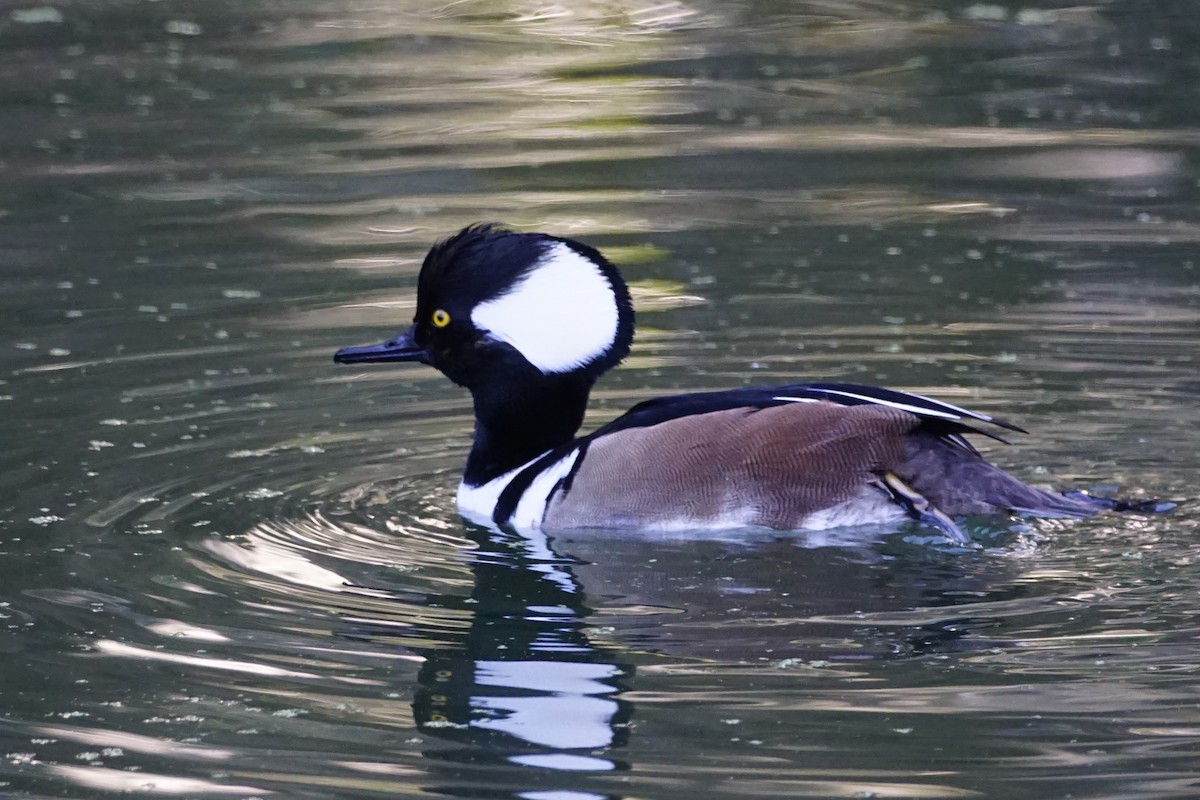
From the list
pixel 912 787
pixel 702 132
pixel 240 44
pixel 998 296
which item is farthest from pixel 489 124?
pixel 912 787

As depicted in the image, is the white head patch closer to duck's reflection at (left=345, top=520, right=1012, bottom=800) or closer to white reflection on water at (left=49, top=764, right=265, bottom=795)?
duck's reflection at (left=345, top=520, right=1012, bottom=800)

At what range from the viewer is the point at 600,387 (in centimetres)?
891

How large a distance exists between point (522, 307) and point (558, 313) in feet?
0.46

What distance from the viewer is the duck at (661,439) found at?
22.5ft

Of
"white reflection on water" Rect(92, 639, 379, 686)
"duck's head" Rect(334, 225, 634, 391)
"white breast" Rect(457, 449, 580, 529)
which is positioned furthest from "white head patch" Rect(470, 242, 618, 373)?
"white reflection on water" Rect(92, 639, 379, 686)

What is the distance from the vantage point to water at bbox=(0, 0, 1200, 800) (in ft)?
17.2

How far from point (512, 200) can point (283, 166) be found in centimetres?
193

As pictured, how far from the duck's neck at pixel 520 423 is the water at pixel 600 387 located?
34cm

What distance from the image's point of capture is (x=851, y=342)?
9.34 m

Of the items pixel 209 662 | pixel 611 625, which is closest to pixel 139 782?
pixel 209 662

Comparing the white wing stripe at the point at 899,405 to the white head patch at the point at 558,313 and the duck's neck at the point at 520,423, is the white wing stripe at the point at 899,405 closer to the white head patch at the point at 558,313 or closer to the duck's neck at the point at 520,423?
the white head patch at the point at 558,313

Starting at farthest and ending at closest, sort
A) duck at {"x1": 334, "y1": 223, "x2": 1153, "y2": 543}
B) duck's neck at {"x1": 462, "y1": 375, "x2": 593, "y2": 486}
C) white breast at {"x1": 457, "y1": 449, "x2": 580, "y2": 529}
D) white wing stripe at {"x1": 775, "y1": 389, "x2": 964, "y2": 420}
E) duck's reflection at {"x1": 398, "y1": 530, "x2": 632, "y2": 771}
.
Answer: duck's neck at {"x1": 462, "y1": 375, "x2": 593, "y2": 486}
white breast at {"x1": 457, "y1": 449, "x2": 580, "y2": 529}
duck at {"x1": 334, "y1": 223, "x2": 1153, "y2": 543}
white wing stripe at {"x1": 775, "y1": 389, "x2": 964, "y2": 420}
duck's reflection at {"x1": 398, "y1": 530, "x2": 632, "y2": 771}

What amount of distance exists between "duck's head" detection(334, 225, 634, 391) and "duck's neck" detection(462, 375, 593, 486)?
70mm

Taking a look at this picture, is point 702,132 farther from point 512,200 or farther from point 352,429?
point 352,429
